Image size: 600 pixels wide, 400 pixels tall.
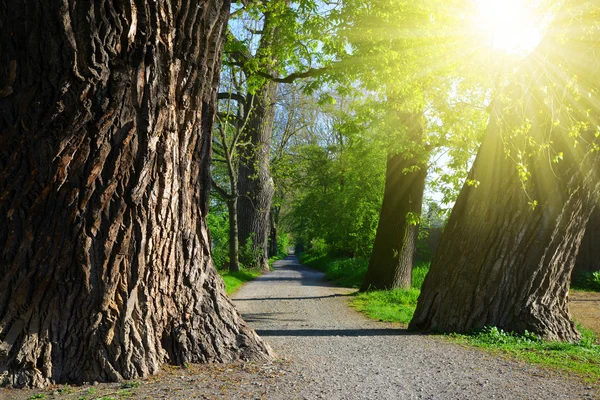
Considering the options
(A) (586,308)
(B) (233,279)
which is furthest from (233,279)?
(A) (586,308)

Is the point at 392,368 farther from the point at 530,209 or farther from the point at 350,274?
the point at 350,274

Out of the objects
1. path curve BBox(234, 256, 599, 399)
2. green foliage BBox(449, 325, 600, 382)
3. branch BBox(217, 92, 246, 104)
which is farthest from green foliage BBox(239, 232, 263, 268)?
green foliage BBox(449, 325, 600, 382)

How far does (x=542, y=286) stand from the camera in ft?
24.8

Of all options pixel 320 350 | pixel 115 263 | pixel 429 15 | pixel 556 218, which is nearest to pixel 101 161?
pixel 115 263

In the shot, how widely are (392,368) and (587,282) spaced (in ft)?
50.1

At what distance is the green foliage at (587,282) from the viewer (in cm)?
1767

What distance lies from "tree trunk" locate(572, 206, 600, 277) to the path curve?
→ 519 inches

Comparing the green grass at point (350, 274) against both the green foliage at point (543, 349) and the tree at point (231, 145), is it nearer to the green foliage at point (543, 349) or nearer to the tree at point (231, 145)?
the tree at point (231, 145)

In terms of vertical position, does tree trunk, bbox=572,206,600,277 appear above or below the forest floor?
above

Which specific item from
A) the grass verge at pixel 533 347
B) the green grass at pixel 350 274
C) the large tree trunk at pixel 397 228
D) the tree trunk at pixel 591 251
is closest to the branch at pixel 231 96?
the large tree trunk at pixel 397 228

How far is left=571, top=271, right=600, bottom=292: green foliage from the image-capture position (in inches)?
696

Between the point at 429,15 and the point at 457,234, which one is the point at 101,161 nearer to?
the point at 457,234

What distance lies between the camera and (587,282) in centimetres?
1802

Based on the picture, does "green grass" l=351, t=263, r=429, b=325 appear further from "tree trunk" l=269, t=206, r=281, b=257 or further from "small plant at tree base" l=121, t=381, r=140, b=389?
"tree trunk" l=269, t=206, r=281, b=257
